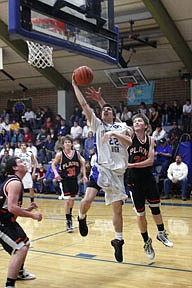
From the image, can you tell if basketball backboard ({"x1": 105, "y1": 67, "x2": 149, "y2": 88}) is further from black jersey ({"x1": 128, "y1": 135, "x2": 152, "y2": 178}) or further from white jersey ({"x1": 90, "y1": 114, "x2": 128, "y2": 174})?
white jersey ({"x1": 90, "y1": 114, "x2": 128, "y2": 174})

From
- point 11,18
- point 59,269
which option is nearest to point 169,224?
point 59,269

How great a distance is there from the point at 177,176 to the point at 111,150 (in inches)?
275

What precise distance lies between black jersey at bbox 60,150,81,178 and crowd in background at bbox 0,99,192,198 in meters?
5.33

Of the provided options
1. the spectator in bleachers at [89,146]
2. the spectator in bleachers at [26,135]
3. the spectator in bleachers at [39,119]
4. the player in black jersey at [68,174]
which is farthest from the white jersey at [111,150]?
the spectator in bleachers at [39,119]

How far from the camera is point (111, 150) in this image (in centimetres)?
476

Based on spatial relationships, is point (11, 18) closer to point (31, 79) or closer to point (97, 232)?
point (97, 232)

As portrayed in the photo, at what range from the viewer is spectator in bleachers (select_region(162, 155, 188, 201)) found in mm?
11289

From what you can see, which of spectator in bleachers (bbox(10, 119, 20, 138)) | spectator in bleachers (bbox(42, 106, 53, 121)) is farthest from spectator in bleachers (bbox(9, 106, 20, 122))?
spectator in bleachers (bbox(42, 106, 53, 121))

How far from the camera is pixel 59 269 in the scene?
4.63m

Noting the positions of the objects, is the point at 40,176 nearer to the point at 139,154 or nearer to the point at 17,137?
the point at 17,137

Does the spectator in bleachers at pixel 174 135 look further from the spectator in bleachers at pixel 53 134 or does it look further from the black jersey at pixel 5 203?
the black jersey at pixel 5 203

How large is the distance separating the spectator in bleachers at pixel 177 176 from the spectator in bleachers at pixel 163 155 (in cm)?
51

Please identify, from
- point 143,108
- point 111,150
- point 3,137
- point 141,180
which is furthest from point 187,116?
point 111,150

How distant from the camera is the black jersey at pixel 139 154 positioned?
4973 millimetres
